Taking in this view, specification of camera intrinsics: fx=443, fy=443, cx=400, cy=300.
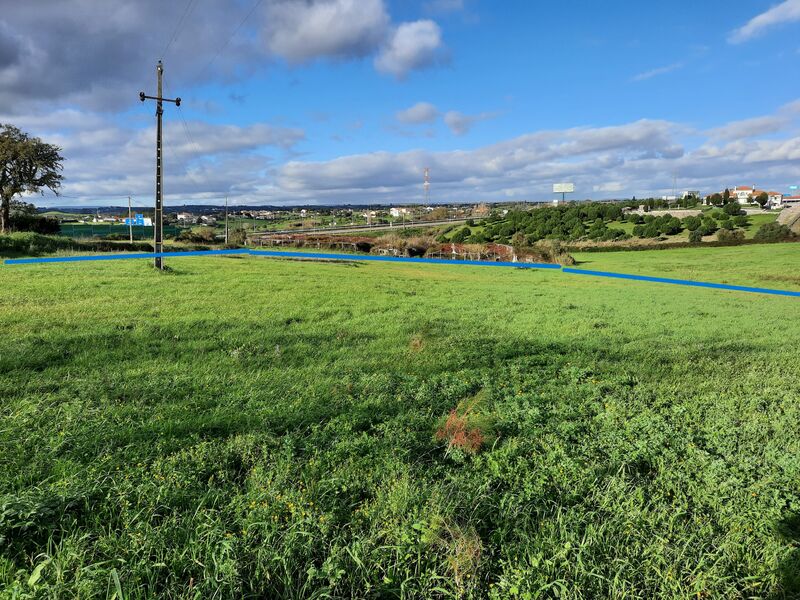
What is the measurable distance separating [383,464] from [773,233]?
166ft

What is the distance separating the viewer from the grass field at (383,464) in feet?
8.68

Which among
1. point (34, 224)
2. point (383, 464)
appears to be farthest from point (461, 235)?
point (383, 464)

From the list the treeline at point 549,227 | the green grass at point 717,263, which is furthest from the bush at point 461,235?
the green grass at point 717,263

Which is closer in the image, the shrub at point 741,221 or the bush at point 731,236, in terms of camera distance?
the bush at point 731,236

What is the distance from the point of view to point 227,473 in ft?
11.9

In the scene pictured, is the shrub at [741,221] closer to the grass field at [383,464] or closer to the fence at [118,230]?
the grass field at [383,464]

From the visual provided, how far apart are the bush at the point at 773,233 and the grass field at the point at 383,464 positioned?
4164 cm

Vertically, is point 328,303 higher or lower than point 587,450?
higher

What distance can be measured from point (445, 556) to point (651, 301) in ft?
53.6

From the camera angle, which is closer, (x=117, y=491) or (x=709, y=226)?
(x=117, y=491)

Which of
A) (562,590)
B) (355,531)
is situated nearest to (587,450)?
(562,590)

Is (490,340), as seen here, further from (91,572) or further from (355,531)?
(91,572)
